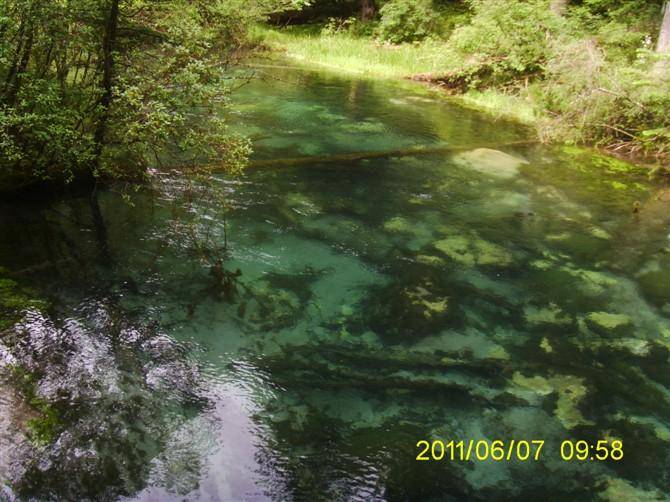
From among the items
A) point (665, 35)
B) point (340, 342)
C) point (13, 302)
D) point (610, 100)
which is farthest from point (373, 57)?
point (13, 302)

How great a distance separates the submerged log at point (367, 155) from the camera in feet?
28.9

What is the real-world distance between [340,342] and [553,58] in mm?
10173

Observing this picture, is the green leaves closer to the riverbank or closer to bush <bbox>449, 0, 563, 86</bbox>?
the riverbank

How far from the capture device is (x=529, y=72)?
14438 mm

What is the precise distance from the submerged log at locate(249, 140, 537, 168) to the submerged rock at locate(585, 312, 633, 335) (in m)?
5.02

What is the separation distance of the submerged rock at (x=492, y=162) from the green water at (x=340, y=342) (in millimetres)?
941

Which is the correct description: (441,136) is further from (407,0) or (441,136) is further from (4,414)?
(407,0)

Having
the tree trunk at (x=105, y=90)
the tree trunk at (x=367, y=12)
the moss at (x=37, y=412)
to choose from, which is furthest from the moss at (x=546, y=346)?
the tree trunk at (x=367, y=12)

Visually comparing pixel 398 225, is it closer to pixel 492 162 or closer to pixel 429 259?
pixel 429 259

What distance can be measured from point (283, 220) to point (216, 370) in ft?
9.75

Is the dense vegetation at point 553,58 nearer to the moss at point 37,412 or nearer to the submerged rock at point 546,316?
the submerged rock at point 546,316

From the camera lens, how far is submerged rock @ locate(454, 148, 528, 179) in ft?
31.0

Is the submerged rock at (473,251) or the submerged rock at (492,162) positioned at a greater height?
the submerged rock at (492,162)
